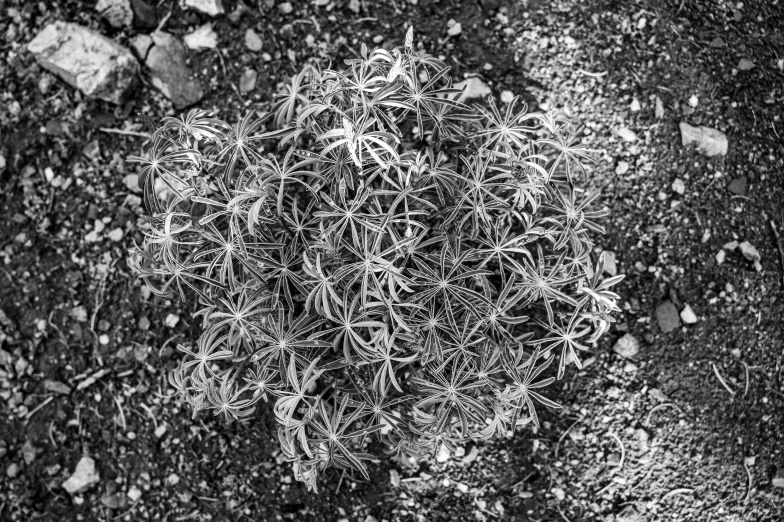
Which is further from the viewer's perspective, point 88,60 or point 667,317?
point 88,60

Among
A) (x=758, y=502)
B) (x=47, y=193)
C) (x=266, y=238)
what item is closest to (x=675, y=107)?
(x=758, y=502)

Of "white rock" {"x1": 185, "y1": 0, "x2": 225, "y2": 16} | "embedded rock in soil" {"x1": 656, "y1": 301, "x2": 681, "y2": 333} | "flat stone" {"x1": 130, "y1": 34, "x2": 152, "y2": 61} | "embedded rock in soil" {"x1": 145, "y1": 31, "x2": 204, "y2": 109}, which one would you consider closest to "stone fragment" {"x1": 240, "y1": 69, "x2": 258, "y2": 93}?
"embedded rock in soil" {"x1": 145, "y1": 31, "x2": 204, "y2": 109}

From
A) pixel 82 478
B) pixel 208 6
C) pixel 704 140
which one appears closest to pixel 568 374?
pixel 704 140

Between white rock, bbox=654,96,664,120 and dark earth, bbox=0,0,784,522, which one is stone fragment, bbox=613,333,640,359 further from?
white rock, bbox=654,96,664,120

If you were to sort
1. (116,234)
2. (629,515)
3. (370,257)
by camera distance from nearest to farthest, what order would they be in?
(370,257)
(629,515)
(116,234)

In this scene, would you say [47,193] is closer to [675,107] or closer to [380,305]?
[380,305]

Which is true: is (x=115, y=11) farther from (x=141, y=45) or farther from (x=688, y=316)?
(x=688, y=316)

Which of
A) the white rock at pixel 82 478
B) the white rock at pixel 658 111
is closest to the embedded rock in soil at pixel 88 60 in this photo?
the white rock at pixel 82 478
